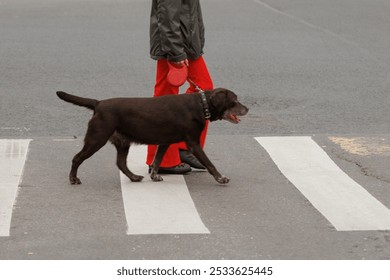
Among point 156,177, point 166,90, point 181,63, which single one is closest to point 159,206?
Answer: point 156,177

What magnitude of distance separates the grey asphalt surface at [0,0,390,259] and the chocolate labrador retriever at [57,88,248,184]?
34cm

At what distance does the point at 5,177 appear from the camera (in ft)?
30.9

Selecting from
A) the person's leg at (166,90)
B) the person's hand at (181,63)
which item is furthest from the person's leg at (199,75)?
the person's hand at (181,63)

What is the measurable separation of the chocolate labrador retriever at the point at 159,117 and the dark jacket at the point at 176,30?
41cm

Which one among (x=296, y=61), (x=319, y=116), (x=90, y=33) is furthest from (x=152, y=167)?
(x=90, y=33)

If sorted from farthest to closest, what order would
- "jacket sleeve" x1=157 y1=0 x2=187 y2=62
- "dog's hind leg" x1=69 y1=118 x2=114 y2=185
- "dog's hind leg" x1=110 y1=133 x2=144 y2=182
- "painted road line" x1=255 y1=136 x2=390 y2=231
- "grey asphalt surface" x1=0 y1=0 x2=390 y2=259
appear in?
"dog's hind leg" x1=110 y1=133 x2=144 y2=182 → "jacket sleeve" x1=157 y1=0 x2=187 y2=62 → "dog's hind leg" x1=69 y1=118 x2=114 y2=185 → "painted road line" x1=255 y1=136 x2=390 y2=231 → "grey asphalt surface" x1=0 y1=0 x2=390 y2=259

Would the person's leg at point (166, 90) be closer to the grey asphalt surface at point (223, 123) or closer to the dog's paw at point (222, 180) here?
the grey asphalt surface at point (223, 123)

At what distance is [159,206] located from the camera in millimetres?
8625

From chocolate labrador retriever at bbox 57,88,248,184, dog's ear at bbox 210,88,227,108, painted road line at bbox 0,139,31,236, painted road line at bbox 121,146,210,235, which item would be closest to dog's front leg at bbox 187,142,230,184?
chocolate labrador retriever at bbox 57,88,248,184

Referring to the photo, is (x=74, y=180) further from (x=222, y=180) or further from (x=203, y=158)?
(x=222, y=180)

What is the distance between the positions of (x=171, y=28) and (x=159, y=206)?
1542mm

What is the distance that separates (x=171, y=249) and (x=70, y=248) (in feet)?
2.12

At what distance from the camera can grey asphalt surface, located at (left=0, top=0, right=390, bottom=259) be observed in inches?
304

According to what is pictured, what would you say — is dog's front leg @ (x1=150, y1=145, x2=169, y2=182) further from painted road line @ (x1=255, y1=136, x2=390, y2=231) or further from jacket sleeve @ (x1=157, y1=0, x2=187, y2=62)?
painted road line @ (x1=255, y1=136, x2=390, y2=231)
